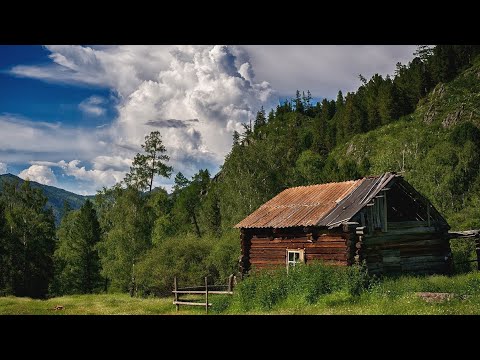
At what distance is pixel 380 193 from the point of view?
2088cm

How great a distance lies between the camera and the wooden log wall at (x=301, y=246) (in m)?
20.2

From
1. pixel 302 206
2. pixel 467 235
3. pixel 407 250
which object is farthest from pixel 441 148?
pixel 407 250

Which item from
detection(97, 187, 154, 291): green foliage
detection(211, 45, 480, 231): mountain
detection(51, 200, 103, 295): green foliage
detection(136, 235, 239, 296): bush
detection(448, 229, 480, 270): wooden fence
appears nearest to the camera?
detection(448, 229, 480, 270): wooden fence

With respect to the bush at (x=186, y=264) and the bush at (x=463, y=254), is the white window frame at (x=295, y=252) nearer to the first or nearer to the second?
the bush at (x=463, y=254)

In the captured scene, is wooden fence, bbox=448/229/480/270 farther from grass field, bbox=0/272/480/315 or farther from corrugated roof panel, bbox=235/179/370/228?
corrugated roof panel, bbox=235/179/370/228

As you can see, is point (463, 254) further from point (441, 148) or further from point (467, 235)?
point (441, 148)

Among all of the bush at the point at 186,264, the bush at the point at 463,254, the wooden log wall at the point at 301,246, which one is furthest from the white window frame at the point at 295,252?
the bush at the point at 186,264

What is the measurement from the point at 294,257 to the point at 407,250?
500 centimetres

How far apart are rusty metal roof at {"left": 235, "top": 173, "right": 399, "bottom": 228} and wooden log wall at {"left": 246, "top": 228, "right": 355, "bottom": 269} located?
0.55 m

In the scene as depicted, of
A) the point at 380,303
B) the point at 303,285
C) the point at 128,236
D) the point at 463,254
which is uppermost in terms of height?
the point at 128,236

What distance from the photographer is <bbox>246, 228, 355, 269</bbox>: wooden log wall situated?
66.4 ft

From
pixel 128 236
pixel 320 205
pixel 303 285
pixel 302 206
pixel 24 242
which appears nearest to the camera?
pixel 303 285

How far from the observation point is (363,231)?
19.7 m

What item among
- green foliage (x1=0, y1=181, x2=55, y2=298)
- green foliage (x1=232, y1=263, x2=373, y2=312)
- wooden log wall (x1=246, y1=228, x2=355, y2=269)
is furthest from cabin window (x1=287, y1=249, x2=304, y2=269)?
green foliage (x1=0, y1=181, x2=55, y2=298)
